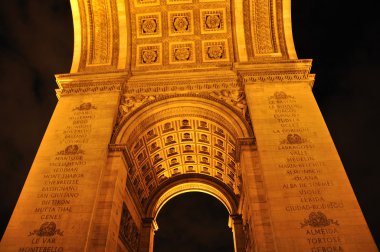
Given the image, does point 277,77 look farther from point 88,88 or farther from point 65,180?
point 65,180

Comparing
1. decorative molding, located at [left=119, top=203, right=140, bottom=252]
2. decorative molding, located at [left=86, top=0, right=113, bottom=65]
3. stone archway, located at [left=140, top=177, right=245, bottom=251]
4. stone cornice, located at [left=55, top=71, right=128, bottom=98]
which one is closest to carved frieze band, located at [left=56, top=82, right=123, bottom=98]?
stone cornice, located at [left=55, top=71, right=128, bottom=98]

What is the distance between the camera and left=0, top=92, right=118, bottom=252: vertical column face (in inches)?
401

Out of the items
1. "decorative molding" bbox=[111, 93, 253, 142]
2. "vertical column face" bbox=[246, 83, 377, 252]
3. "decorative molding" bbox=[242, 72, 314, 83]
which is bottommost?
"vertical column face" bbox=[246, 83, 377, 252]

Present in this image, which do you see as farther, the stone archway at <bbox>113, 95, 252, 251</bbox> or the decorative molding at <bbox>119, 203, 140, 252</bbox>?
the decorative molding at <bbox>119, 203, 140, 252</bbox>

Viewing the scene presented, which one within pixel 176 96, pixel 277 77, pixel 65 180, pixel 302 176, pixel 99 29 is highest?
pixel 99 29

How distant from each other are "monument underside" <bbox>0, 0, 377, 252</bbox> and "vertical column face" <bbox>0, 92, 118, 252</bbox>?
0.14 feet

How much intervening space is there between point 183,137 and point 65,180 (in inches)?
256

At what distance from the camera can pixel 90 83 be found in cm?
1478

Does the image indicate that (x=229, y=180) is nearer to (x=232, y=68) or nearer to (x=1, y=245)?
(x=232, y=68)

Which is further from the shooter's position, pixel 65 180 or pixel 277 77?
pixel 277 77

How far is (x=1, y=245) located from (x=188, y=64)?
427 inches

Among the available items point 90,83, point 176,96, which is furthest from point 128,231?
point 90,83

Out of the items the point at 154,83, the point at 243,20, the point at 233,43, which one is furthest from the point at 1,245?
the point at 243,20

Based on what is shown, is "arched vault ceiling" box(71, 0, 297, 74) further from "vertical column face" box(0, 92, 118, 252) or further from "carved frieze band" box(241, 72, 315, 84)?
"vertical column face" box(0, 92, 118, 252)
